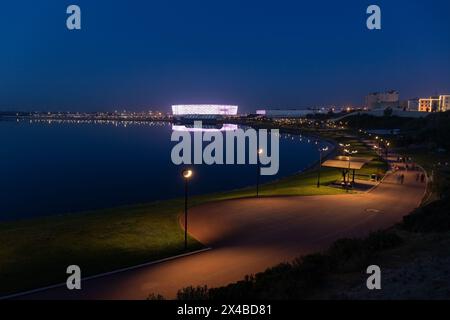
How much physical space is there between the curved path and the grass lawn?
1056 mm

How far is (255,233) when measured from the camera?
711 inches

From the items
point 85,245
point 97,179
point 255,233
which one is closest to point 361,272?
point 255,233

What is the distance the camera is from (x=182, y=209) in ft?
74.0

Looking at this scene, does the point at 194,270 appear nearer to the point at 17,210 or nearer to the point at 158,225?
the point at 158,225

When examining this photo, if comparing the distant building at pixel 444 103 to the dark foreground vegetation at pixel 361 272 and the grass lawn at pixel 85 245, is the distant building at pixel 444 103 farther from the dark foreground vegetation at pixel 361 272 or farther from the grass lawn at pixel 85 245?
the grass lawn at pixel 85 245

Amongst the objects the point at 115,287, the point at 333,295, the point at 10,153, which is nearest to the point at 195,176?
the point at 115,287

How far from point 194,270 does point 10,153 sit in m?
72.3

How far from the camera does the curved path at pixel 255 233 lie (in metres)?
12.2

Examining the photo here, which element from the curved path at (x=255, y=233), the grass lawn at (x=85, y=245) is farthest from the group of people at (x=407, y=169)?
the grass lawn at (x=85, y=245)

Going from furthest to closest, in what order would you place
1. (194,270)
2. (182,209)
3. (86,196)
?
(86,196)
(182,209)
(194,270)

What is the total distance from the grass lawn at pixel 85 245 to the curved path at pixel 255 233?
1056 millimetres

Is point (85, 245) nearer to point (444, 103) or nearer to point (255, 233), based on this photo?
point (255, 233)

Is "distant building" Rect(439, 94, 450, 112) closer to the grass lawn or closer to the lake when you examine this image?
the lake

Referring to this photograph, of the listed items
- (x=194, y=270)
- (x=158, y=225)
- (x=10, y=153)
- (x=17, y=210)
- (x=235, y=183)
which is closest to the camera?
(x=194, y=270)
